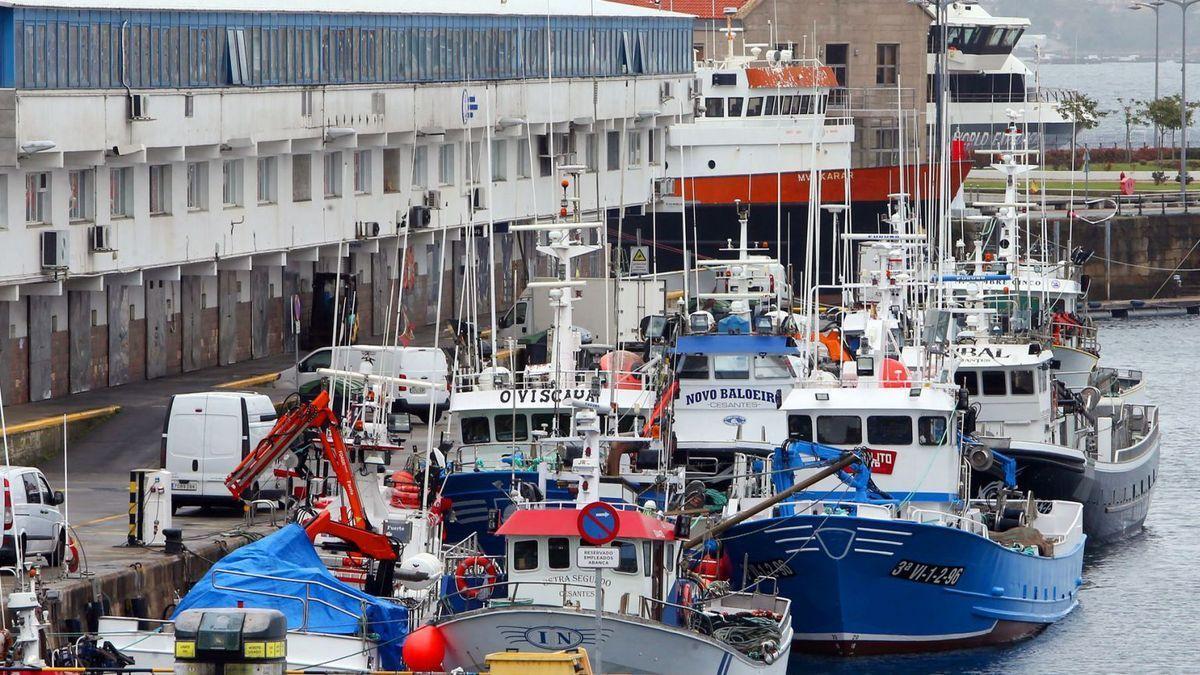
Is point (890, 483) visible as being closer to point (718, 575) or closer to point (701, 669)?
point (718, 575)

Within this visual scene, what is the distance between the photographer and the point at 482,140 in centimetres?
5834

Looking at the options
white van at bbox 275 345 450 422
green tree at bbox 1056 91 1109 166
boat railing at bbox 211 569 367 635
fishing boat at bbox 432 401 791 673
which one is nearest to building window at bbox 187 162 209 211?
white van at bbox 275 345 450 422

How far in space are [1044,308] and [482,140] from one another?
49.3ft

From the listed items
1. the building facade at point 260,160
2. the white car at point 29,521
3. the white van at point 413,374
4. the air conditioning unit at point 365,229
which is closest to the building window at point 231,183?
the building facade at point 260,160

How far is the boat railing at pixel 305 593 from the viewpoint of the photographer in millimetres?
26344

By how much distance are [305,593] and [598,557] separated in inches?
126

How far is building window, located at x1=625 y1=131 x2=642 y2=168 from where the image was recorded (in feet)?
234

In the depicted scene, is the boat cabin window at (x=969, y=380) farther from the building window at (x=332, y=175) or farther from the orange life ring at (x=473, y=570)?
the building window at (x=332, y=175)

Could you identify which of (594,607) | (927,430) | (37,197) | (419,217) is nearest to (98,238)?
(37,197)

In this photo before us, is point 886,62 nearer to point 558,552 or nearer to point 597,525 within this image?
point 558,552

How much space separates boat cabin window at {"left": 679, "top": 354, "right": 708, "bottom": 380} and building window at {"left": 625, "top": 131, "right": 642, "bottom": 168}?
34072 mm

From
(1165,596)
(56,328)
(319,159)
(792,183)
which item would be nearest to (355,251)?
(319,159)

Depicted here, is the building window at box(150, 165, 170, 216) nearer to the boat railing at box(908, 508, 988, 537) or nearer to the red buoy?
the boat railing at box(908, 508, 988, 537)

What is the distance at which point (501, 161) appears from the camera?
204 ft
